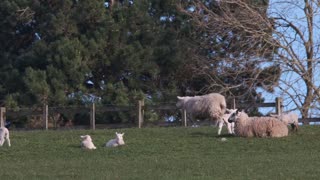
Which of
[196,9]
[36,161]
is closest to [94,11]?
[196,9]

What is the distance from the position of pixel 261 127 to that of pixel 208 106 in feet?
11.2

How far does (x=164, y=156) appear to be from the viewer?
67.9 ft

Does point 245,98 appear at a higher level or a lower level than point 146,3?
lower

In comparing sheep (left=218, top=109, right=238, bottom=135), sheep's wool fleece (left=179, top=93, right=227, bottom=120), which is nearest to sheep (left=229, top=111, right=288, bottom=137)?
sheep (left=218, top=109, right=238, bottom=135)

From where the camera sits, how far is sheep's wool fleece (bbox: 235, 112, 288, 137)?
24141mm

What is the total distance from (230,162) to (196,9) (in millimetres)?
21664

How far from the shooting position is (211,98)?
27531mm

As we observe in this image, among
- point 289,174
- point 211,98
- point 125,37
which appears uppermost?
point 125,37

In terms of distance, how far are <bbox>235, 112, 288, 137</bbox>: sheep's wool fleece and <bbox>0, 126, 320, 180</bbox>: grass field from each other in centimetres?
41

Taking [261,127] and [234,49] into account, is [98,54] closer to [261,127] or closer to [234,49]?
[234,49]

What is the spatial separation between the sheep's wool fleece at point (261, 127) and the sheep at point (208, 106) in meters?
1.93

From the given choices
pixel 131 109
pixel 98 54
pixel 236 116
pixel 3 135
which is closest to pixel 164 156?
pixel 236 116

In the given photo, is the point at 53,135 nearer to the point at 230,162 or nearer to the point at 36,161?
the point at 36,161

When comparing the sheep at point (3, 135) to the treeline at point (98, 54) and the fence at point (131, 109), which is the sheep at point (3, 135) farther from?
the treeline at point (98, 54)
